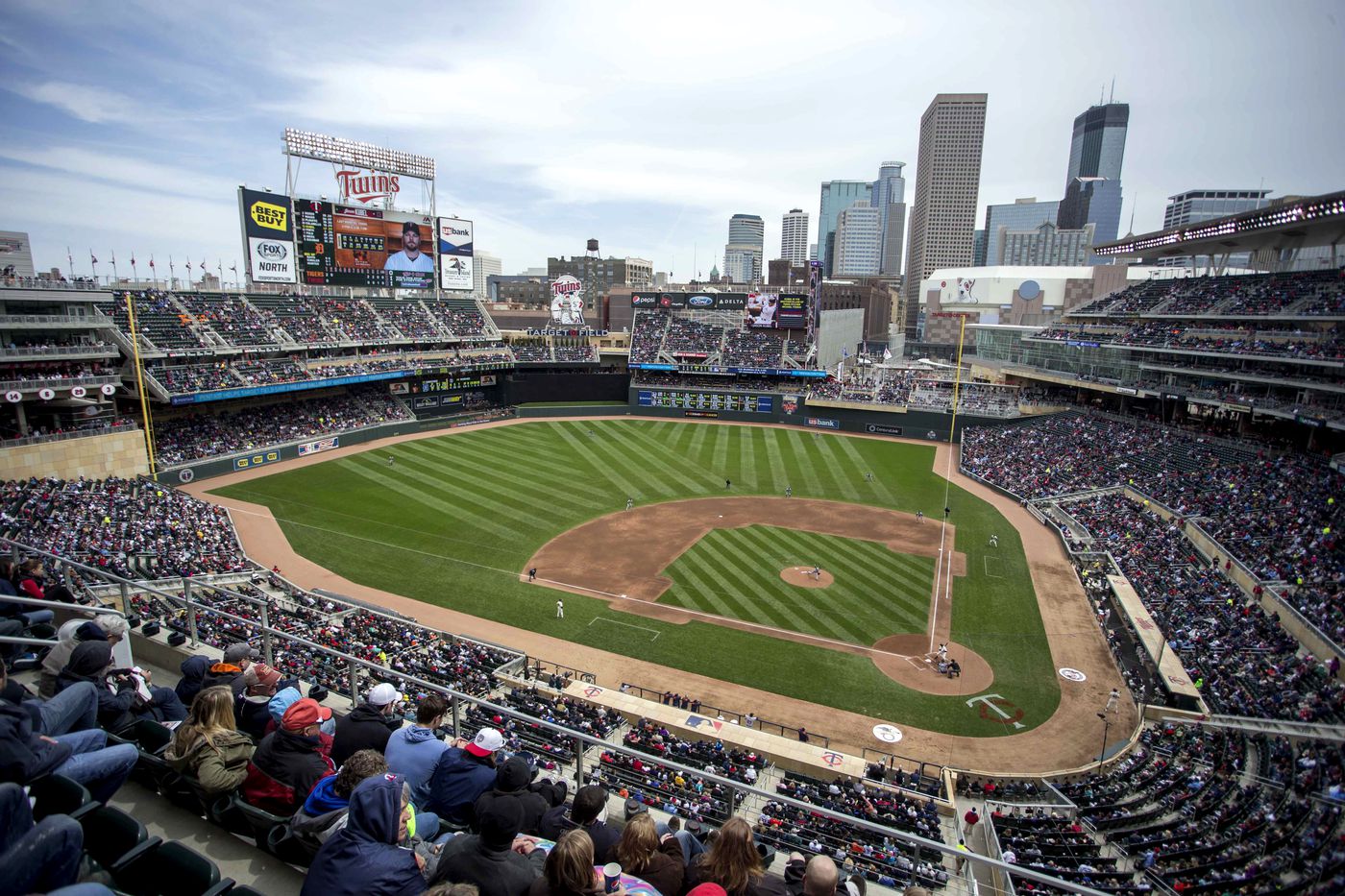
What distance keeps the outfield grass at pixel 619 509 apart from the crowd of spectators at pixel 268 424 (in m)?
4.20

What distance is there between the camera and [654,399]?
62.5 metres

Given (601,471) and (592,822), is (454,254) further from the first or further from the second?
(592,822)

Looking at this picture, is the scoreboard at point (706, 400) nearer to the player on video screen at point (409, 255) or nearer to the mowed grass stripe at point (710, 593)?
the player on video screen at point (409, 255)

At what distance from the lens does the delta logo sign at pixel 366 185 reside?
54125 mm

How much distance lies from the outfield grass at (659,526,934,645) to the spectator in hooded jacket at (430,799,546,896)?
20.7 meters

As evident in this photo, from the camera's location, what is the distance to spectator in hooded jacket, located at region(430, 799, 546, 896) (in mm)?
4445

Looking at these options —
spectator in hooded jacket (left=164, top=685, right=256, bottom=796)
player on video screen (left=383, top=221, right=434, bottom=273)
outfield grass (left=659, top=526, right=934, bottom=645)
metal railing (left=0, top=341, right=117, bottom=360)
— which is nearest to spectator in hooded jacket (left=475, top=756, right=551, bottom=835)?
spectator in hooded jacket (left=164, top=685, right=256, bottom=796)

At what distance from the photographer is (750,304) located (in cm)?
6588

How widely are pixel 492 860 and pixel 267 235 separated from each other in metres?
55.5

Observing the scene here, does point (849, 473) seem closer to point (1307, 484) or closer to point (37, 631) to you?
point (1307, 484)

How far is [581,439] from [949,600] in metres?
31.9

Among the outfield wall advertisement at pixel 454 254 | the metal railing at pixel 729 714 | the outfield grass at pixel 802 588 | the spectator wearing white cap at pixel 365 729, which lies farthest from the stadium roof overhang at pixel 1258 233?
the outfield wall advertisement at pixel 454 254

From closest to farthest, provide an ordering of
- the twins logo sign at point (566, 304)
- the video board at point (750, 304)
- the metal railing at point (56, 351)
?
the metal railing at point (56, 351) → the video board at point (750, 304) → the twins logo sign at point (566, 304)

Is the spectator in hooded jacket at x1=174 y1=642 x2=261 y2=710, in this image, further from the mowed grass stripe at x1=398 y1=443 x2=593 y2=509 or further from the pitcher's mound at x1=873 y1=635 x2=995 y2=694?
the mowed grass stripe at x1=398 y1=443 x2=593 y2=509
